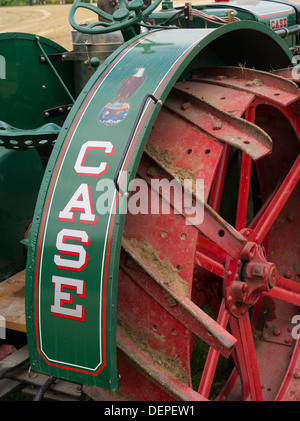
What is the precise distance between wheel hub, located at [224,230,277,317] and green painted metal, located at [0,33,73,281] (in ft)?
3.13

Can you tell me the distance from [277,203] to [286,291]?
0.43 meters

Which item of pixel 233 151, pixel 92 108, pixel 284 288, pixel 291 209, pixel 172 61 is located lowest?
pixel 284 288

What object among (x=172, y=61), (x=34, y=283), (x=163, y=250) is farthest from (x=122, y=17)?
(x=34, y=283)

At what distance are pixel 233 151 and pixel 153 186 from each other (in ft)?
5.25

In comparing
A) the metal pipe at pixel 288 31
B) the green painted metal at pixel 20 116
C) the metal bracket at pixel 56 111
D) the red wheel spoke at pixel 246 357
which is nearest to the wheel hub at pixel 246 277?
the red wheel spoke at pixel 246 357

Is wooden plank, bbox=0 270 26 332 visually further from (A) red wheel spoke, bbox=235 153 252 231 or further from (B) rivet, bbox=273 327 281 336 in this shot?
(B) rivet, bbox=273 327 281 336

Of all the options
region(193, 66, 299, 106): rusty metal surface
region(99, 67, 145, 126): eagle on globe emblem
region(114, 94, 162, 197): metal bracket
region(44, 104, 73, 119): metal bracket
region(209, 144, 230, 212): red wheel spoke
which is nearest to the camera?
region(114, 94, 162, 197): metal bracket

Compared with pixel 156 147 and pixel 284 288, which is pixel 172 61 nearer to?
pixel 156 147

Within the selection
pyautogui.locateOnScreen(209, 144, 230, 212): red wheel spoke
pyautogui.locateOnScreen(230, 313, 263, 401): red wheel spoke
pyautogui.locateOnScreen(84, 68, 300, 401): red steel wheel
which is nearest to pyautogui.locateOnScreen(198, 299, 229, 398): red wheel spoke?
pyautogui.locateOnScreen(84, 68, 300, 401): red steel wheel

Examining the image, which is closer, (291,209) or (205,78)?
(205,78)

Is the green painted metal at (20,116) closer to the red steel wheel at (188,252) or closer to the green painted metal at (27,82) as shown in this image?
the green painted metal at (27,82)

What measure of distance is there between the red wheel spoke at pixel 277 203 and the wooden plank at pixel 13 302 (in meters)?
1.12

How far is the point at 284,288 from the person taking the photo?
124 inches

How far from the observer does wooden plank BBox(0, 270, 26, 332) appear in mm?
2584
